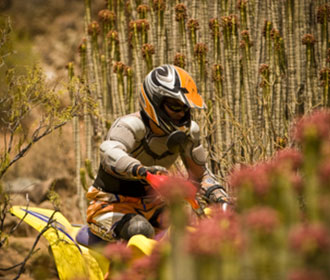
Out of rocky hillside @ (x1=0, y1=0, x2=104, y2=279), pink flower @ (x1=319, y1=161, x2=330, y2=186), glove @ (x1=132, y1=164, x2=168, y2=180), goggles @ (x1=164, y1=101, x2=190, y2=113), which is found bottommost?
rocky hillside @ (x1=0, y1=0, x2=104, y2=279)

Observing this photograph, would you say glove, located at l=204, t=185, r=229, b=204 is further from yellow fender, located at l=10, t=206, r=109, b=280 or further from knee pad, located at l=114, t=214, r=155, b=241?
yellow fender, located at l=10, t=206, r=109, b=280

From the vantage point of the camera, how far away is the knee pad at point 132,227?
174 centimetres

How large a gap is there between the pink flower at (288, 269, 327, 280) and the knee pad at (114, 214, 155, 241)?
131cm

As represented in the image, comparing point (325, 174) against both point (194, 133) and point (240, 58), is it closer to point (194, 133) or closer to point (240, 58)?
point (194, 133)

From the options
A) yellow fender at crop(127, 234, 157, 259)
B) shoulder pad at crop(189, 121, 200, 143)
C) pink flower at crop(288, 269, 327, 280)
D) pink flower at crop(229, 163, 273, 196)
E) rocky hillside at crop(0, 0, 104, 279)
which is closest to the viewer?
pink flower at crop(288, 269, 327, 280)

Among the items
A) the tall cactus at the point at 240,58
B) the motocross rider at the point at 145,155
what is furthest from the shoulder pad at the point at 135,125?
the tall cactus at the point at 240,58

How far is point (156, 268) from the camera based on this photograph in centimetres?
60

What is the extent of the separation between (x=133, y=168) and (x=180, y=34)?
71.5 inches

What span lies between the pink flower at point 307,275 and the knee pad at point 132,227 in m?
1.31

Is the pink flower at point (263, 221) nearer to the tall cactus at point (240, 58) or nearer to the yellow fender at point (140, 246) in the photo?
the yellow fender at point (140, 246)

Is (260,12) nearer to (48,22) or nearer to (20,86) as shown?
(20,86)

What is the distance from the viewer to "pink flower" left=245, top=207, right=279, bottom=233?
50 centimetres

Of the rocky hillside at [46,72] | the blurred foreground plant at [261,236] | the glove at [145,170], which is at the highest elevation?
the blurred foreground plant at [261,236]

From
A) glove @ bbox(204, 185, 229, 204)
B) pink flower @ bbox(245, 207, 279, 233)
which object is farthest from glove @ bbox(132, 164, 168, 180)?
A: pink flower @ bbox(245, 207, 279, 233)
